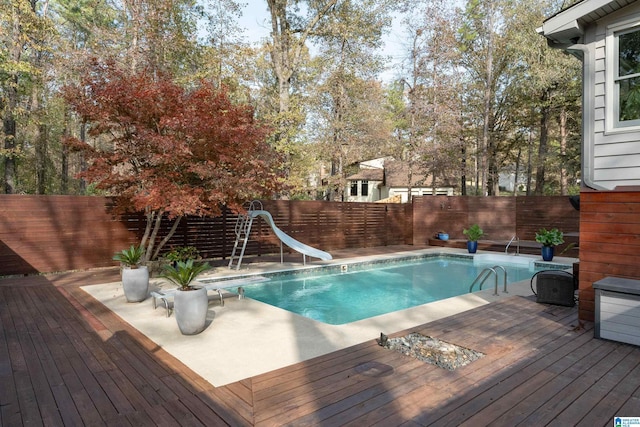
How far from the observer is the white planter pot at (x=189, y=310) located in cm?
398

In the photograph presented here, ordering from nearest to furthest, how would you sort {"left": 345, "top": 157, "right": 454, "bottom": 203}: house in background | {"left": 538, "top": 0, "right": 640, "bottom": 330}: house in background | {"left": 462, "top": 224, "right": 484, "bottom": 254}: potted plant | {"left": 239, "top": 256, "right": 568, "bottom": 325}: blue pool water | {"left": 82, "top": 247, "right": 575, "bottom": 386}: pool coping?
{"left": 82, "top": 247, "right": 575, "bottom": 386}: pool coping < {"left": 538, "top": 0, "right": 640, "bottom": 330}: house in background < {"left": 239, "top": 256, "right": 568, "bottom": 325}: blue pool water < {"left": 462, "top": 224, "right": 484, "bottom": 254}: potted plant < {"left": 345, "top": 157, "right": 454, "bottom": 203}: house in background

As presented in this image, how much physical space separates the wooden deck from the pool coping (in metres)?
0.16

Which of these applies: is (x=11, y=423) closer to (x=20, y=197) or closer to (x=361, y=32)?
(x=20, y=197)

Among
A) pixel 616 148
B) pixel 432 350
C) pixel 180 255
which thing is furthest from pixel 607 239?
pixel 180 255

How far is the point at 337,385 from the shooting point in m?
2.81

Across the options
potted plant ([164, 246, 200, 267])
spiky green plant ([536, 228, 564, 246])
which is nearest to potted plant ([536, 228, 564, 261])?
spiky green plant ([536, 228, 564, 246])

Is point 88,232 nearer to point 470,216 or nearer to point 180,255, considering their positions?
point 180,255

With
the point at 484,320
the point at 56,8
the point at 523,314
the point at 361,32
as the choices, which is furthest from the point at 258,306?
the point at 56,8

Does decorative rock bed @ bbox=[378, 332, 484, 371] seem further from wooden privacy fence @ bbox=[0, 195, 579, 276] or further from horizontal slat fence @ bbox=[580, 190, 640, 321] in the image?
wooden privacy fence @ bbox=[0, 195, 579, 276]

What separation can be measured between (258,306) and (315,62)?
49.0 ft

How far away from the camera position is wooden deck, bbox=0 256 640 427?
7.89 ft

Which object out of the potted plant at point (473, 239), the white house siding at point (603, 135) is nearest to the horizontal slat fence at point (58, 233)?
the white house siding at point (603, 135)

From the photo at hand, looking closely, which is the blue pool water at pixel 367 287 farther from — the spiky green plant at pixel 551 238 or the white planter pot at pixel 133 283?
the white planter pot at pixel 133 283

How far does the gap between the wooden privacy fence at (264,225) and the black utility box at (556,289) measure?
23.2 feet
